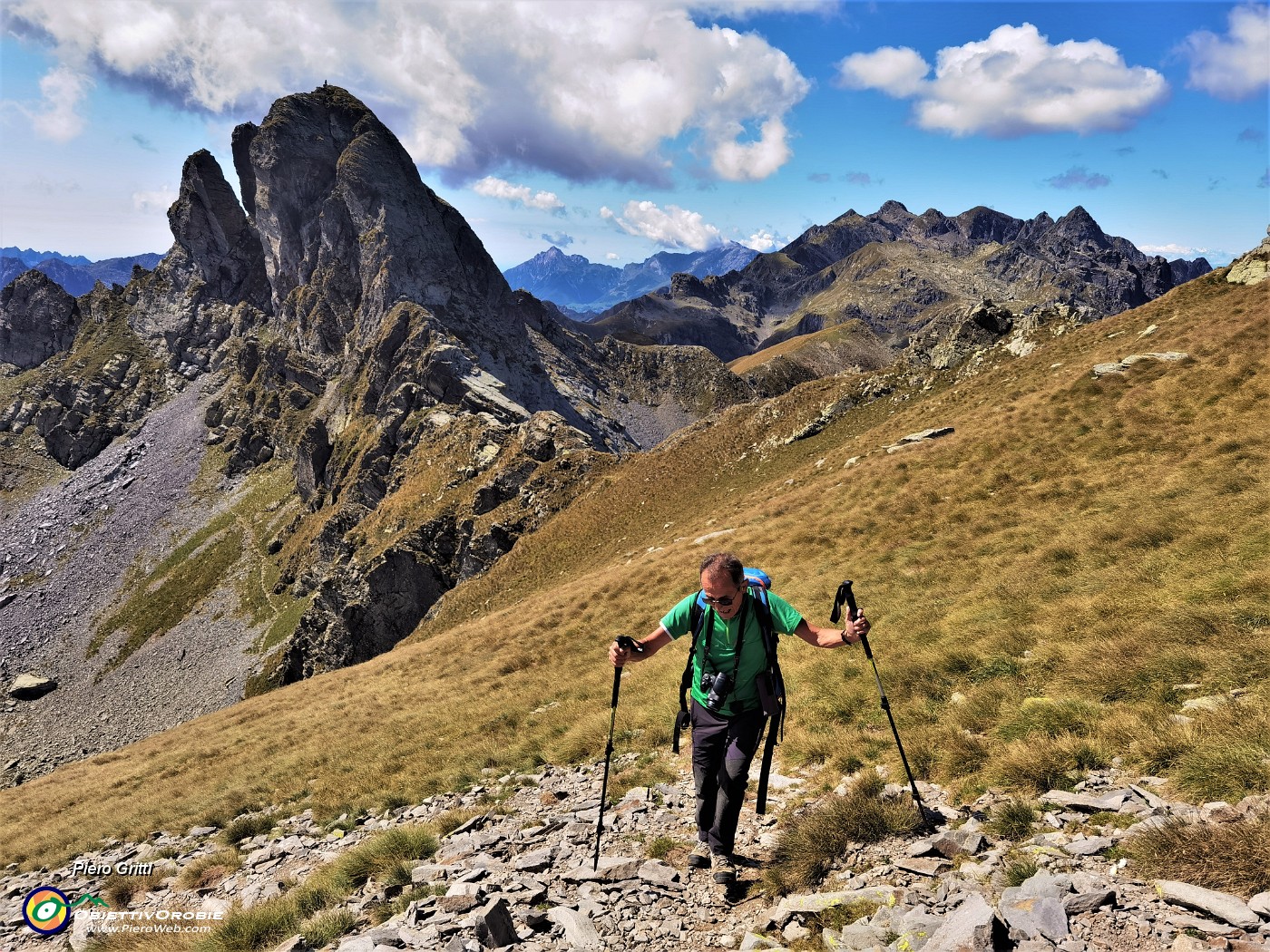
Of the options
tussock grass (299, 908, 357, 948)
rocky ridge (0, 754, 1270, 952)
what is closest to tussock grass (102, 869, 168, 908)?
rocky ridge (0, 754, 1270, 952)

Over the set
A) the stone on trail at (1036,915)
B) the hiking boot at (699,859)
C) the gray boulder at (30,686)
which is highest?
the stone on trail at (1036,915)

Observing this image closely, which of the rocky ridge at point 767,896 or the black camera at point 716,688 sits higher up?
the black camera at point 716,688

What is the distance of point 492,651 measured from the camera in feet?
84.1

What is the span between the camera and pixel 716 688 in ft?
24.5

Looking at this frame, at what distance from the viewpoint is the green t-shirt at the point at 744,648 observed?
739cm

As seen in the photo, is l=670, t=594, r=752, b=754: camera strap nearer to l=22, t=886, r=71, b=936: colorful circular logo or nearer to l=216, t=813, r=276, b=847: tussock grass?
l=216, t=813, r=276, b=847: tussock grass

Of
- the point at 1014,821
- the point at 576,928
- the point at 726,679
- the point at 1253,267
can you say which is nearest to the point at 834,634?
the point at 726,679

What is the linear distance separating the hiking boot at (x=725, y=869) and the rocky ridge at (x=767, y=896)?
11 centimetres

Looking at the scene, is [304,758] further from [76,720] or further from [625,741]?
[76,720]

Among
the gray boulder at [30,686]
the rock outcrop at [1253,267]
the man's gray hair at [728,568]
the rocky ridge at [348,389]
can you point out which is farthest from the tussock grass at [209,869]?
the gray boulder at [30,686]

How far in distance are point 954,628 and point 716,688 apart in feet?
24.2

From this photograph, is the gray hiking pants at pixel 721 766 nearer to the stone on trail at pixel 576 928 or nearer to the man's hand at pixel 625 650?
the man's hand at pixel 625 650

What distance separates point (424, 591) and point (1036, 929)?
172 feet

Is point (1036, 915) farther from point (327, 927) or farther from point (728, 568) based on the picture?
point (327, 927)
